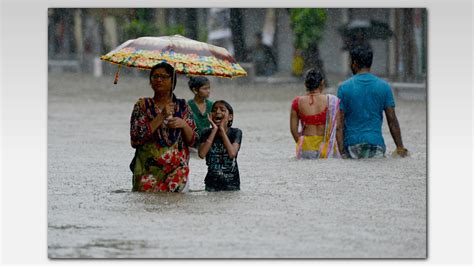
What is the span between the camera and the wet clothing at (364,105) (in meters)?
12.2

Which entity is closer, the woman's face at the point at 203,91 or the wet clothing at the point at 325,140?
the wet clothing at the point at 325,140

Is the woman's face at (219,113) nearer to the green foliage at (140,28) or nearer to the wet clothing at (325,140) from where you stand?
the wet clothing at (325,140)

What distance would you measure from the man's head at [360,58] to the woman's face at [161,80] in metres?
3.03

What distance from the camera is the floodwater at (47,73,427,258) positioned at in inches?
319

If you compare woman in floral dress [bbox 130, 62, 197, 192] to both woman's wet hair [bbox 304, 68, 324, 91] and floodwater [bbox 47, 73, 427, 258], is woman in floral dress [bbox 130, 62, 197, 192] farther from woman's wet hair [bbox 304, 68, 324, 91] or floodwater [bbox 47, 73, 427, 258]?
woman's wet hair [bbox 304, 68, 324, 91]

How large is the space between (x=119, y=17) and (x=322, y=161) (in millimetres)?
26732

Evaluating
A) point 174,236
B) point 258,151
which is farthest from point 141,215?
point 258,151

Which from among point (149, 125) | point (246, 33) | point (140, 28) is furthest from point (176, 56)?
point (246, 33)

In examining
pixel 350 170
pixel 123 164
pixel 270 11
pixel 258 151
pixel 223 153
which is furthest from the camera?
pixel 270 11

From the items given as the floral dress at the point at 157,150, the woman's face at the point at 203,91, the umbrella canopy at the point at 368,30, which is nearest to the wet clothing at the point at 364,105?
the woman's face at the point at 203,91

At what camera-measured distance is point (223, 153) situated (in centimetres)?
998

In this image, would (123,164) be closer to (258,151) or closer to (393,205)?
(258,151)

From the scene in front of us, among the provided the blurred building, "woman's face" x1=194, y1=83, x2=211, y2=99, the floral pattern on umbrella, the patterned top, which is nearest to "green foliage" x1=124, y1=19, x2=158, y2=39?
the blurred building

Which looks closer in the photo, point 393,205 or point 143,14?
point 393,205
